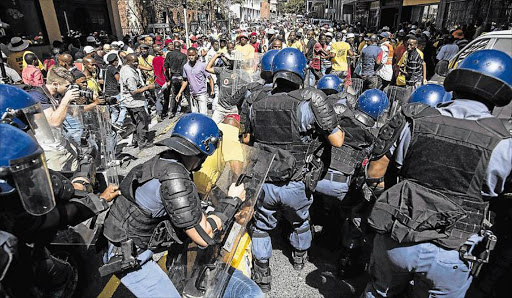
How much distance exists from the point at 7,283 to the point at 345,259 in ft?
8.76

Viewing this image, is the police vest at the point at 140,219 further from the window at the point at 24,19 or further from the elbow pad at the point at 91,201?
the window at the point at 24,19

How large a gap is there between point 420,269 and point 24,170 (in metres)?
2.21

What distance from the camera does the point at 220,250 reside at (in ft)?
Answer: 7.02

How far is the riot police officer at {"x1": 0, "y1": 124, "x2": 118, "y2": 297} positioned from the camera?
4.56ft

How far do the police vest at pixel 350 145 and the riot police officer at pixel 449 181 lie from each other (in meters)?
1.14

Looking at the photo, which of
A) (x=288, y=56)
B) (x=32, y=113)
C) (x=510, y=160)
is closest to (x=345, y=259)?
(x=510, y=160)

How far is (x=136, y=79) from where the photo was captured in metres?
6.26

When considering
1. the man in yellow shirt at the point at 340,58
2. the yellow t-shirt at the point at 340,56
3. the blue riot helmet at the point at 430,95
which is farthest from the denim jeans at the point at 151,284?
the yellow t-shirt at the point at 340,56

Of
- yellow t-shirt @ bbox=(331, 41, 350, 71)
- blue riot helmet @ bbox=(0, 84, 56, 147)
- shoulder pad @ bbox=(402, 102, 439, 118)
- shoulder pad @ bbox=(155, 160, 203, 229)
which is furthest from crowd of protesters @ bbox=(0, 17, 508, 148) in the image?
shoulder pad @ bbox=(402, 102, 439, 118)

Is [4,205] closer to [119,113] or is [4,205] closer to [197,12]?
[119,113]

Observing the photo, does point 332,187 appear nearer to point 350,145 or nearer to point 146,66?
point 350,145

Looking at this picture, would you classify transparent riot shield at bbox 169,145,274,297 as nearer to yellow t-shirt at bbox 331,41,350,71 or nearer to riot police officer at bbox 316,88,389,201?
riot police officer at bbox 316,88,389,201

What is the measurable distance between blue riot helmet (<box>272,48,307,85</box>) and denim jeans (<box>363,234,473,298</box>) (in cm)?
158

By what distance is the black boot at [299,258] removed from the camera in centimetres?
326
